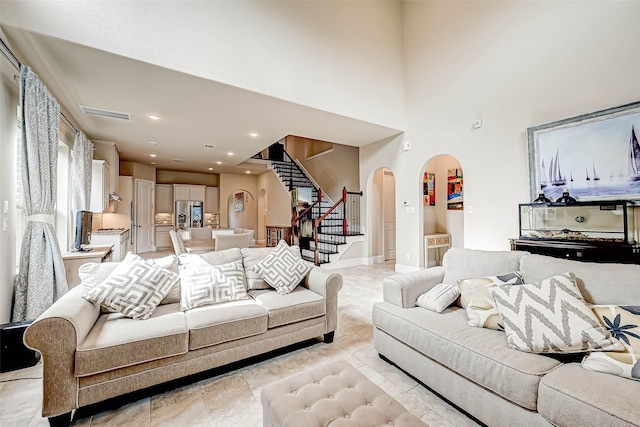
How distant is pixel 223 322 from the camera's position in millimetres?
1978

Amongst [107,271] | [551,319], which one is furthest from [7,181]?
[551,319]

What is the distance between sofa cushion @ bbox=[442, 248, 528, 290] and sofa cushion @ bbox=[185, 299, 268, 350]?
1.67 meters

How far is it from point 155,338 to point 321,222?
19.0 feet

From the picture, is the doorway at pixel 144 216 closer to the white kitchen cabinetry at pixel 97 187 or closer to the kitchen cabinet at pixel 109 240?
the white kitchen cabinetry at pixel 97 187

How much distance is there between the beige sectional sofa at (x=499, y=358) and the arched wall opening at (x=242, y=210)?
956cm

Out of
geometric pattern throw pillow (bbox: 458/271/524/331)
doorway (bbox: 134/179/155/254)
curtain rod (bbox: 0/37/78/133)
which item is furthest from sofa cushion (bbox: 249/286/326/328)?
doorway (bbox: 134/179/155/254)

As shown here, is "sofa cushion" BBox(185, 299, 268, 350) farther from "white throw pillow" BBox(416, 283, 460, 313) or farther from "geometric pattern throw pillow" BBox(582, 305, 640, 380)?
"geometric pattern throw pillow" BBox(582, 305, 640, 380)

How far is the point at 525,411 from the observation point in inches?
51.9

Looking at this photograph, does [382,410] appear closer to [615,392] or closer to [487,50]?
[615,392]

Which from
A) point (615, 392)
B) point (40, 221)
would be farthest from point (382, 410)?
point (40, 221)

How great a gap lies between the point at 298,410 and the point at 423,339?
103 cm

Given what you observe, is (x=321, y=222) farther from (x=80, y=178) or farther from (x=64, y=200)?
(x=64, y=200)

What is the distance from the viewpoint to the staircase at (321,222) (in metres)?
6.27

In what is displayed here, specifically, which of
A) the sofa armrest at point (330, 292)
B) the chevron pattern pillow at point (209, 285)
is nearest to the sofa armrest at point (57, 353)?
the chevron pattern pillow at point (209, 285)
